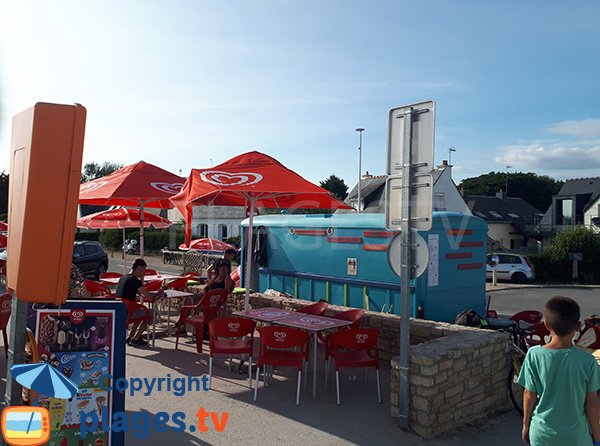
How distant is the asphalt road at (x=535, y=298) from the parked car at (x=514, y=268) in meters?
1.11

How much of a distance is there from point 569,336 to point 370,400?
12.0 feet

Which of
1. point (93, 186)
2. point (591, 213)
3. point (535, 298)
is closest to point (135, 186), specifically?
point (93, 186)

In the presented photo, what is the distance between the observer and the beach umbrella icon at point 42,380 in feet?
9.40

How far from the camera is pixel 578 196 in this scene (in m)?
46.9

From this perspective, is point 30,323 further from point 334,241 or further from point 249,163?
point 334,241

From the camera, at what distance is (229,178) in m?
8.08

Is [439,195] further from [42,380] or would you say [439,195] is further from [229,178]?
[42,380]

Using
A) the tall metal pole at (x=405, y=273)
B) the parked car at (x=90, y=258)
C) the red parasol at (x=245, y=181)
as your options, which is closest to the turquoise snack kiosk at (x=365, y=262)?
the red parasol at (x=245, y=181)

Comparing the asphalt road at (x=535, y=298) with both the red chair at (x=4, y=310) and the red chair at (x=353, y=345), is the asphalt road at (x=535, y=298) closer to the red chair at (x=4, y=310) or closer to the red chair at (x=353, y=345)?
the red chair at (x=353, y=345)

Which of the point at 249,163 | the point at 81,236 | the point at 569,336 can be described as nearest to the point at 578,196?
the point at 81,236

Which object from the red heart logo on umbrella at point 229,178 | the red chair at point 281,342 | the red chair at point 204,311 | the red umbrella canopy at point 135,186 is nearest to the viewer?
the red chair at point 281,342

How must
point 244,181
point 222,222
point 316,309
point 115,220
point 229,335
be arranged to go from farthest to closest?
point 222,222
point 115,220
point 316,309
point 244,181
point 229,335

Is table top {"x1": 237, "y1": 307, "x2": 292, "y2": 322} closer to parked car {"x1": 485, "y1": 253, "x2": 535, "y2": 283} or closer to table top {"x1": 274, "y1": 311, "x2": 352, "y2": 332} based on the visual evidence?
table top {"x1": 274, "y1": 311, "x2": 352, "y2": 332}

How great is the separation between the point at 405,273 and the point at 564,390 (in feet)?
8.13
